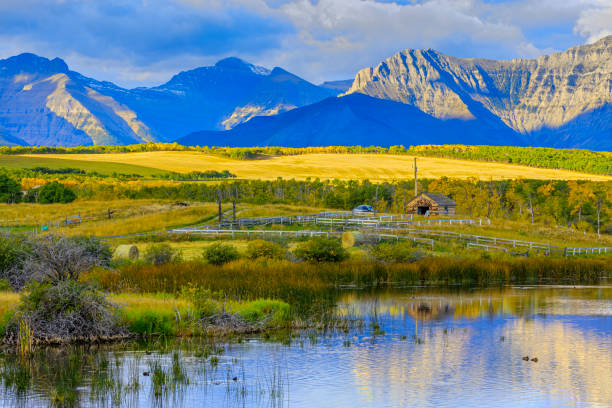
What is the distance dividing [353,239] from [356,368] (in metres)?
39.9

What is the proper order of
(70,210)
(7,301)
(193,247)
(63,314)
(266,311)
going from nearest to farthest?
(63,314) → (7,301) → (266,311) → (193,247) → (70,210)

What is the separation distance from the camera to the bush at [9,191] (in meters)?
132

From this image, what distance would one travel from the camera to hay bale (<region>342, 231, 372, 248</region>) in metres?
62.7

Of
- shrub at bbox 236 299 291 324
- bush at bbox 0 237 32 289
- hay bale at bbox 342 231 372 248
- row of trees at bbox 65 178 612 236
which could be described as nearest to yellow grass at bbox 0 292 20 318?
bush at bbox 0 237 32 289

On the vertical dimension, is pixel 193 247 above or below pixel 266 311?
above

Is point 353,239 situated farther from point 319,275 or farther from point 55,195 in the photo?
point 55,195

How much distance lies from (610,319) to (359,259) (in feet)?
79.6

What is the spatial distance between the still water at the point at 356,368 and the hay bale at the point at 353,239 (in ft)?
98.5

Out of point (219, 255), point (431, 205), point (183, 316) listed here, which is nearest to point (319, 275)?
point (219, 255)

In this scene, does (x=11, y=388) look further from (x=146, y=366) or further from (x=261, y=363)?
(x=261, y=363)

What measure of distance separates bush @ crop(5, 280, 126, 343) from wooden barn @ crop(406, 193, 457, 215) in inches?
3351

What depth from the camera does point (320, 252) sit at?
52.1 m

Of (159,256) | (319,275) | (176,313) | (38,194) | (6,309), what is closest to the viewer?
(6,309)

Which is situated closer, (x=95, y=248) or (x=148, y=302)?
(x=148, y=302)
